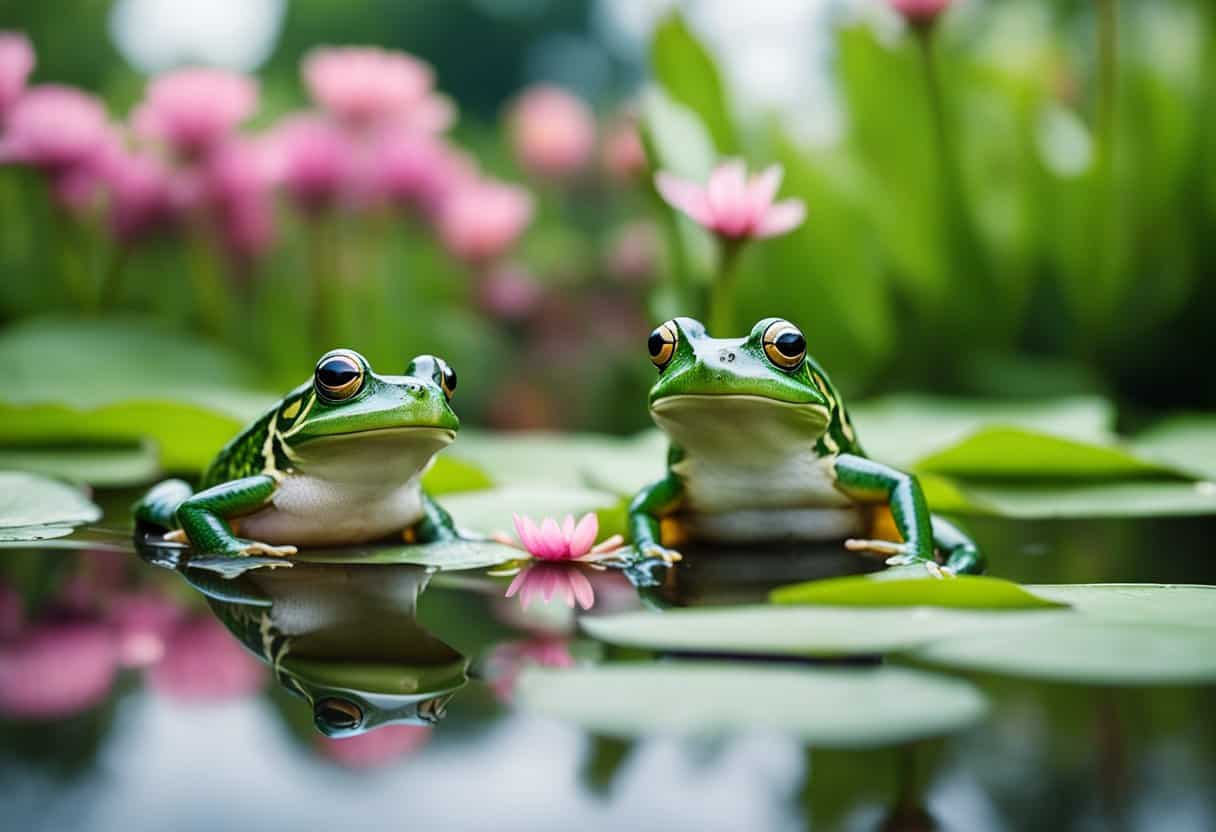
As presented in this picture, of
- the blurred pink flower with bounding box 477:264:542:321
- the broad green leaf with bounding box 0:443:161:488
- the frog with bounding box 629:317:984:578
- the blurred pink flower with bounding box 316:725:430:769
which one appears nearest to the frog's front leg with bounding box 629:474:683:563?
Result: the frog with bounding box 629:317:984:578

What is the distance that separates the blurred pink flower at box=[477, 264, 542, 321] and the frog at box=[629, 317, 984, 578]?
220cm

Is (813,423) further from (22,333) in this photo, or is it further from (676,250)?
(22,333)

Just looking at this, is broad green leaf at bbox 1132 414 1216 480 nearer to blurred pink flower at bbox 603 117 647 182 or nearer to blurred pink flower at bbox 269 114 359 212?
blurred pink flower at bbox 603 117 647 182

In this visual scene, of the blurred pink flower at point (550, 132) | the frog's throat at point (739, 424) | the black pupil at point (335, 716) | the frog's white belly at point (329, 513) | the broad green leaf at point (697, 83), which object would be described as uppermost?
the blurred pink flower at point (550, 132)

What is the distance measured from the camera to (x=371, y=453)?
3.66ft

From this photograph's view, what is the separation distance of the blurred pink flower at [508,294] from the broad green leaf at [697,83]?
45.4 inches

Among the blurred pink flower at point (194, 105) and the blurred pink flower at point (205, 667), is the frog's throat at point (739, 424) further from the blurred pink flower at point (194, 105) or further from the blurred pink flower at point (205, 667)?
the blurred pink flower at point (194, 105)

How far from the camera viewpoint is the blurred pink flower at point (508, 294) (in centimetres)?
340

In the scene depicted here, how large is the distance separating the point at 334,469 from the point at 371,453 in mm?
48

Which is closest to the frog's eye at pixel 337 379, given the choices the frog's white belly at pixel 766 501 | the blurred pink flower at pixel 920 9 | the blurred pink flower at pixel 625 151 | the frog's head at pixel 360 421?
the frog's head at pixel 360 421

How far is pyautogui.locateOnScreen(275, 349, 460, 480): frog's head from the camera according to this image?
3.53 ft

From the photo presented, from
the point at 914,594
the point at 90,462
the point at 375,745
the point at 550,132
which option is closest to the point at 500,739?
the point at 375,745

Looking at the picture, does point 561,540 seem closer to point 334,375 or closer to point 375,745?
point 334,375

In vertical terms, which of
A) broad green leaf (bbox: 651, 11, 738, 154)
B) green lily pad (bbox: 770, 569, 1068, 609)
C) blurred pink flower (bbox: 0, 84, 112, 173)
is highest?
broad green leaf (bbox: 651, 11, 738, 154)
